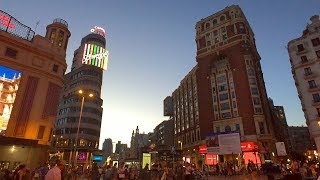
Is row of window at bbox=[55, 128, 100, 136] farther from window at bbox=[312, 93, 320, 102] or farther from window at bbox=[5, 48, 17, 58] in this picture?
window at bbox=[312, 93, 320, 102]

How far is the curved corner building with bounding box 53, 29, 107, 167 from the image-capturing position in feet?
210

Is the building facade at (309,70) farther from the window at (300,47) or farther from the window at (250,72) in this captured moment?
the window at (250,72)

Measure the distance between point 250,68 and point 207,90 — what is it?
41.5ft

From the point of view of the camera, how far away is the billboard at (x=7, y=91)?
86.8 ft

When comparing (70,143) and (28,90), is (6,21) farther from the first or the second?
(70,143)

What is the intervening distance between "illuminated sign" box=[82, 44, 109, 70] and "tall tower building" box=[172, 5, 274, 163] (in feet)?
104

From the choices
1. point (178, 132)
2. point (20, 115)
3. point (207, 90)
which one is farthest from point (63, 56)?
point (178, 132)

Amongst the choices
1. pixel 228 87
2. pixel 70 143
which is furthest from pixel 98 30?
pixel 228 87

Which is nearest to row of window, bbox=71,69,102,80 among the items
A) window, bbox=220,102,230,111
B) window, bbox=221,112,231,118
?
A: window, bbox=220,102,230,111

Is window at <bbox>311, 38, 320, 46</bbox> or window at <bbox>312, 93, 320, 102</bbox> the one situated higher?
window at <bbox>311, 38, 320, 46</bbox>

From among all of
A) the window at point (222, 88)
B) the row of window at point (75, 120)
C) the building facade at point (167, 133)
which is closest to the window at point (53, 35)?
the row of window at point (75, 120)

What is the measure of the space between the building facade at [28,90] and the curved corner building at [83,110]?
27231mm

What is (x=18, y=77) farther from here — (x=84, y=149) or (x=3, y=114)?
(x=84, y=149)

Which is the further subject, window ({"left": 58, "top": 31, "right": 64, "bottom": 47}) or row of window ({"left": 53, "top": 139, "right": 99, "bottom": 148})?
row of window ({"left": 53, "top": 139, "right": 99, "bottom": 148})
